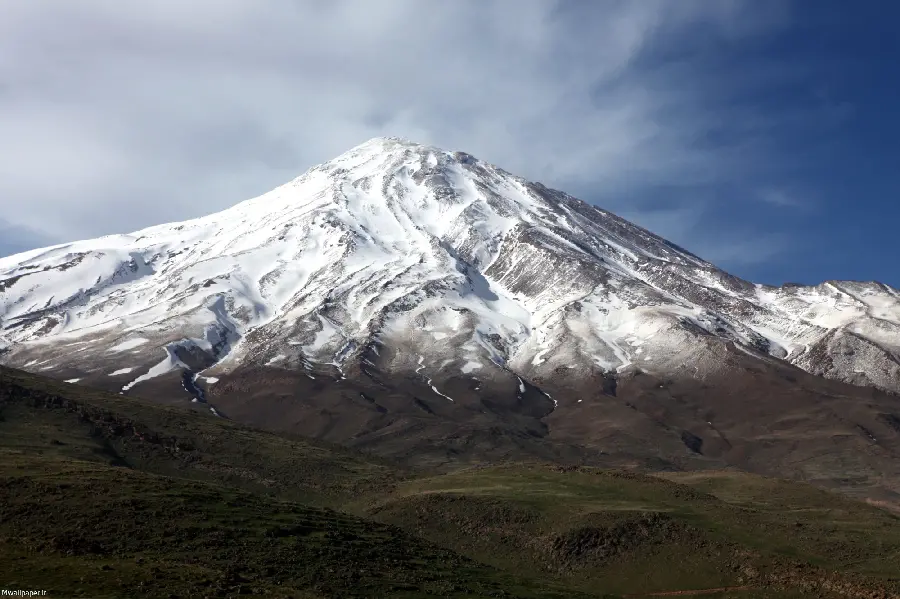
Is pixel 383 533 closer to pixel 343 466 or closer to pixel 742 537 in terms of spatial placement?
pixel 742 537

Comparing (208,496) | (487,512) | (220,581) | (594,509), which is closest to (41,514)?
(208,496)

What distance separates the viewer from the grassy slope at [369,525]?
53.2 m

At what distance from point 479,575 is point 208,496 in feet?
76.8

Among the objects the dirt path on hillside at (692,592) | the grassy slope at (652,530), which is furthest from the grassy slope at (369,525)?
the dirt path on hillside at (692,592)

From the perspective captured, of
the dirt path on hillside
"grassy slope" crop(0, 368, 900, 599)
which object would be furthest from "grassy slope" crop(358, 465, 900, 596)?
the dirt path on hillside

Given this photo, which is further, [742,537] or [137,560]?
[742,537]

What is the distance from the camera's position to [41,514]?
199 ft

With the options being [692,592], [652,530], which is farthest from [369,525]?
[692,592]

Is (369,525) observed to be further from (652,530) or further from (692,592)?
(692,592)

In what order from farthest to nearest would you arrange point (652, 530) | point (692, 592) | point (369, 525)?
point (652, 530), point (369, 525), point (692, 592)

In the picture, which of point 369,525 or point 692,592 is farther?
point 369,525

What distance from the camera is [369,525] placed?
232 feet

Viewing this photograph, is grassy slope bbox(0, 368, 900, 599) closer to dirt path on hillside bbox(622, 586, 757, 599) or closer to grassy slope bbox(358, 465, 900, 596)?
grassy slope bbox(358, 465, 900, 596)

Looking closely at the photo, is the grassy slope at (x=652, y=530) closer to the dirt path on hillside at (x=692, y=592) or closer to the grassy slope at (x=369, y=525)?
the grassy slope at (x=369, y=525)
